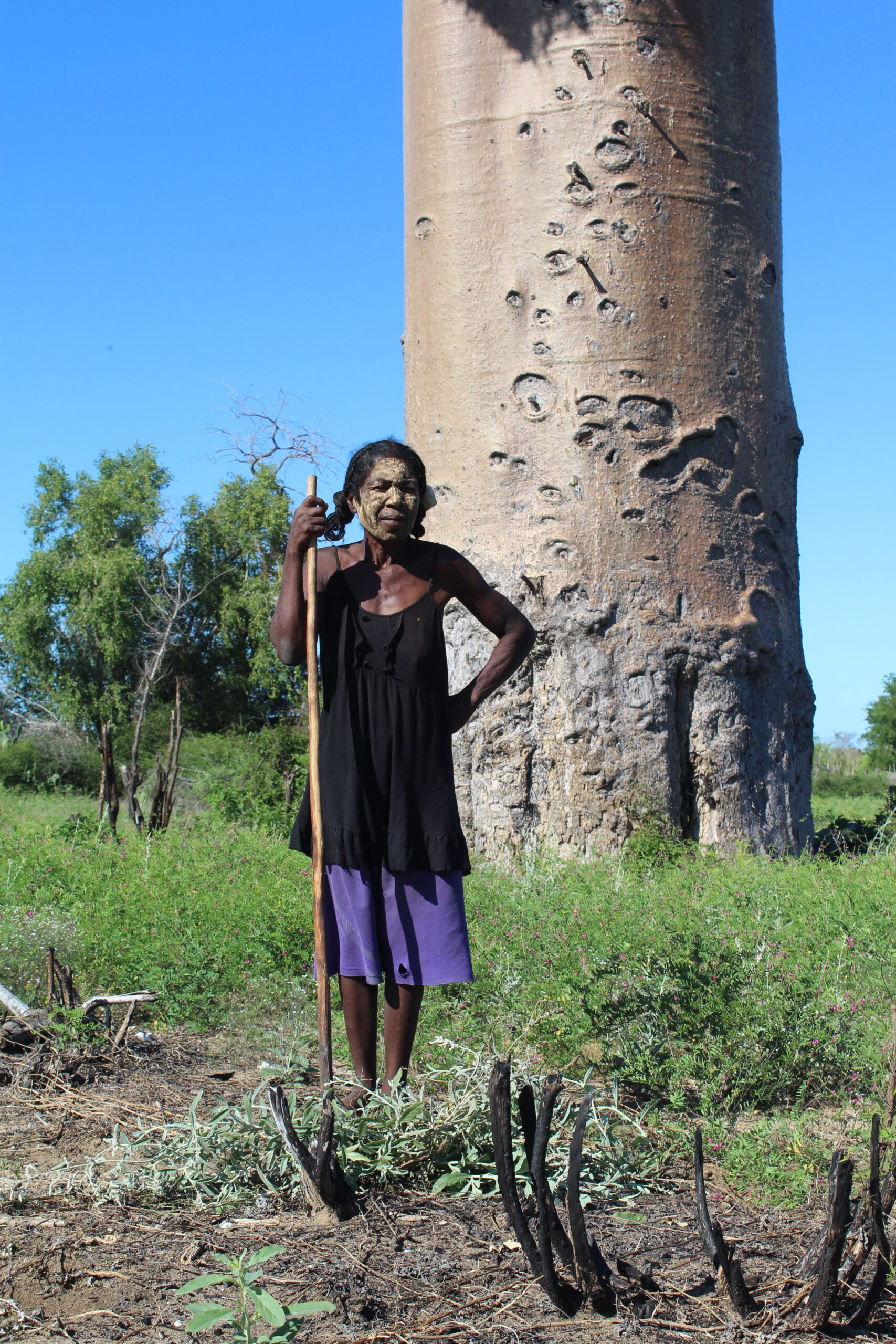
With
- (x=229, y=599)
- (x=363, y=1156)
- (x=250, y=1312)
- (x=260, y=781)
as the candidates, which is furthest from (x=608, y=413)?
(x=229, y=599)

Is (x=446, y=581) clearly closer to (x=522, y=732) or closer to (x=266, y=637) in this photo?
(x=522, y=732)

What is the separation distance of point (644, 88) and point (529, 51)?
1.91ft

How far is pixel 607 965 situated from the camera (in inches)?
120

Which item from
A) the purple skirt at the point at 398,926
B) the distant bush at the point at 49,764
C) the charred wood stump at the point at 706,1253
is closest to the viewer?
the charred wood stump at the point at 706,1253

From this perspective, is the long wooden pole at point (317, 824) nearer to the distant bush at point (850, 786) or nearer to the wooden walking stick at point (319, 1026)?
the wooden walking stick at point (319, 1026)

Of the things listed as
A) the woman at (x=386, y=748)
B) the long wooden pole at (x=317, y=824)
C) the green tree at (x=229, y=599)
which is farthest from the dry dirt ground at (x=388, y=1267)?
the green tree at (x=229, y=599)

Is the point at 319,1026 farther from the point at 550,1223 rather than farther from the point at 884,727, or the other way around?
the point at 884,727

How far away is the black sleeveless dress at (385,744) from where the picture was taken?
2.59m

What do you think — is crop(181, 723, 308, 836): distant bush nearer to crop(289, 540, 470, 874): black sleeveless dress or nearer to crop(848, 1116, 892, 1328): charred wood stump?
crop(289, 540, 470, 874): black sleeveless dress

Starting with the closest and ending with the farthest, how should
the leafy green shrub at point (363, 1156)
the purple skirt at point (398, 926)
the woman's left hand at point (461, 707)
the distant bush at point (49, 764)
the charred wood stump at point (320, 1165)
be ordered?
the charred wood stump at point (320, 1165), the leafy green shrub at point (363, 1156), the purple skirt at point (398, 926), the woman's left hand at point (461, 707), the distant bush at point (49, 764)

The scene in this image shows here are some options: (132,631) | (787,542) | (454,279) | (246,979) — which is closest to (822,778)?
(787,542)

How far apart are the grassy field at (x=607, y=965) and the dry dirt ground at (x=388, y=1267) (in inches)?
13.7

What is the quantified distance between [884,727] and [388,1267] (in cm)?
1776

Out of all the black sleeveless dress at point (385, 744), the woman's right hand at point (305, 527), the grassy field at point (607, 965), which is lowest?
the grassy field at point (607, 965)
